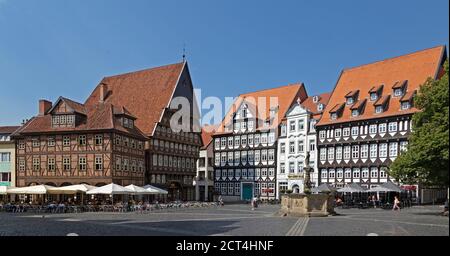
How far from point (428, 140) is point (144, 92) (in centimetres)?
3736

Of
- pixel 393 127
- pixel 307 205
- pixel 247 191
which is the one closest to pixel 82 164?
pixel 307 205

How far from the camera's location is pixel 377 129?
4553cm

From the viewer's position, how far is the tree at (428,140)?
23594mm

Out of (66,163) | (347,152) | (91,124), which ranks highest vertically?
(91,124)

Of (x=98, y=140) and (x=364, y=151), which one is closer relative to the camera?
(x=98, y=140)

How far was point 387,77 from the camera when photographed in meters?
48.5

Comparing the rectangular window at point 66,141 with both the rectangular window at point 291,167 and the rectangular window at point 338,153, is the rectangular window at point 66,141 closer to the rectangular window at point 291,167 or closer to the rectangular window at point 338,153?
the rectangular window at point 291,167

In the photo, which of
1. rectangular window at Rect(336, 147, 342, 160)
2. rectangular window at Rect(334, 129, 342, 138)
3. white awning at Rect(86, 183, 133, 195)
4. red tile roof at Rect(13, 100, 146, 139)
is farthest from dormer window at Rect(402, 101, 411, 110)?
white awning at Rect(86, 183, 133, 195)

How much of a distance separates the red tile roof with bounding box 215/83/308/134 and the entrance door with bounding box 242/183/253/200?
8081 mm

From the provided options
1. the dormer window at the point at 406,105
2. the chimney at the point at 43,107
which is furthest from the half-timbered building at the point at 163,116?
the dormer window at the point at 406,105

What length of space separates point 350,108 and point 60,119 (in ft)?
95.6

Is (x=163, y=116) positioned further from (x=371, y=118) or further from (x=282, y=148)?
(x=371, y=118)

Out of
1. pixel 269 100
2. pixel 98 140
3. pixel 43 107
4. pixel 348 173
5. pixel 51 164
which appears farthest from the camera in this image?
pixel 269 100
